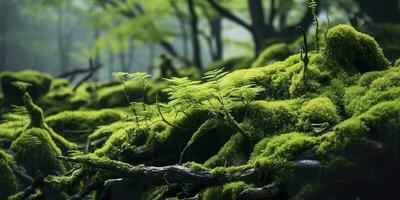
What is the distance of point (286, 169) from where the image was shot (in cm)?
361

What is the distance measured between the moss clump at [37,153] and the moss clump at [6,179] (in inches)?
12.6

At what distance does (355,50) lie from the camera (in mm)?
4836

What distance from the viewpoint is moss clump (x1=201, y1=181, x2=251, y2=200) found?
144 inches

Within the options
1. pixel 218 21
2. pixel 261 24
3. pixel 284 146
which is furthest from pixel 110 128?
pixel 218 21

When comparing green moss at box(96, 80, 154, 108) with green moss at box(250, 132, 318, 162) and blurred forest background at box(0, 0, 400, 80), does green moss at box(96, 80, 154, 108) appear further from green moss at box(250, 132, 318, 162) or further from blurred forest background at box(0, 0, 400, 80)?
green moss at box(250, 132, 318, 162)

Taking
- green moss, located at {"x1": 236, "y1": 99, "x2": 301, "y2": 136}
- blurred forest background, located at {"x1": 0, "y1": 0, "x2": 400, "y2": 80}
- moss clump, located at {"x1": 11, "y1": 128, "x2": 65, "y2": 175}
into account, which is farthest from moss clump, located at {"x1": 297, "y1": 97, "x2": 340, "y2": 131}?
moss clump, located at {"x1": 11, "y1": 128, "x2": 65, "y2": 175}

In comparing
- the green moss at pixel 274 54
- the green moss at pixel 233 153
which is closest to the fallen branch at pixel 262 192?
the green moss at pixel 233 153

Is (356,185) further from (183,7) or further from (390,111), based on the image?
(183,7)

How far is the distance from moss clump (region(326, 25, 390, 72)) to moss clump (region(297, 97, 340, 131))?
2.52 feet

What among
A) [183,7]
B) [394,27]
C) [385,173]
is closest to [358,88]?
[385,173]

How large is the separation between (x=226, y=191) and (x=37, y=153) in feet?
11.3

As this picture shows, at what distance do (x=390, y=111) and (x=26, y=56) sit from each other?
54429 mm

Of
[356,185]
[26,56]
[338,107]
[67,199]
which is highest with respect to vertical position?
[338,107]

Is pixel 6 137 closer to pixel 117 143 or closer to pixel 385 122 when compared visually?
pixel 117 143
